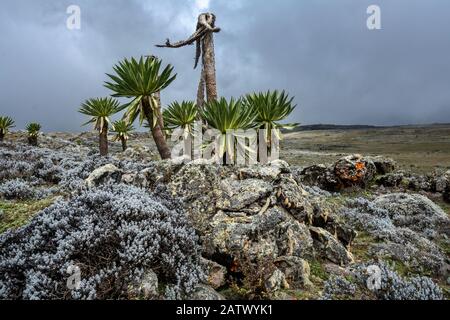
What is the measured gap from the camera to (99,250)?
5.36 meters

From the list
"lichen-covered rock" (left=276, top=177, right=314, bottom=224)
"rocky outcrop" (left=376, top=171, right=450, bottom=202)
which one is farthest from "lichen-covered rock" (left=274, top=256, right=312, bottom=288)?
"rocky outcrop" (left=376, top=171, right=450, bottom=202)

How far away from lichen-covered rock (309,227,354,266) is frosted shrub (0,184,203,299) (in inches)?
109

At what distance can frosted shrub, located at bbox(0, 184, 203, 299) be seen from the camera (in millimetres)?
4793

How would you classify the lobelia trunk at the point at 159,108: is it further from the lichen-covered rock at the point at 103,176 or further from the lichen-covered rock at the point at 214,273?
the lichen-covered rock at the point at 214,273

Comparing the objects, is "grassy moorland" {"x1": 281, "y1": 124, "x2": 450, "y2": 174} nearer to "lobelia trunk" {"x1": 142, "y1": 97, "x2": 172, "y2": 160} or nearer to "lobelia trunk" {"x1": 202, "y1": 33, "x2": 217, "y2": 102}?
"lobelia trunk" {"x1": 202, "y1": 33, "x2": 217, "y2": 102}

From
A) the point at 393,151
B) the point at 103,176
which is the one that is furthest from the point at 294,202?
the point at 393,151

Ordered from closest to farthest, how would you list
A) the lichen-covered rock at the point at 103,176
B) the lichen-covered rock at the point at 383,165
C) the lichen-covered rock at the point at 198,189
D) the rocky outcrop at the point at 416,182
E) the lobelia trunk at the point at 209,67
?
the lichen-covered rock at the point at 198,189 → the lichen-covered rock at the point at 103,176 → the lobelia trunk at the point at 209,67 → the rocky outcrop at the point at 416,182 → the lichen-covered rock at the point at 383,165

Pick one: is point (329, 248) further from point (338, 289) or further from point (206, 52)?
point (206, 52)

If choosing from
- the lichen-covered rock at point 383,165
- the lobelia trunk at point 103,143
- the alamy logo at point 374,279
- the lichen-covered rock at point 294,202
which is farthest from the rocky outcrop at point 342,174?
the lobelia trunk at point 103,143

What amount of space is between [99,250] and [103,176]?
3852 millimetres

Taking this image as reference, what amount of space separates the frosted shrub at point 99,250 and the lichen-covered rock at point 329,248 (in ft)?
9.07

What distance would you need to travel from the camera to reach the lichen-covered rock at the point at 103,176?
8.66 metres

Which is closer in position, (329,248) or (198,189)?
(329,248)

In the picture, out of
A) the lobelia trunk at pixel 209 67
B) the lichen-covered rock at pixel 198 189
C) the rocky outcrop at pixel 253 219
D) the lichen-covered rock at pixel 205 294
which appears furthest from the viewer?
the lobelia trunk at pixel 209 67
